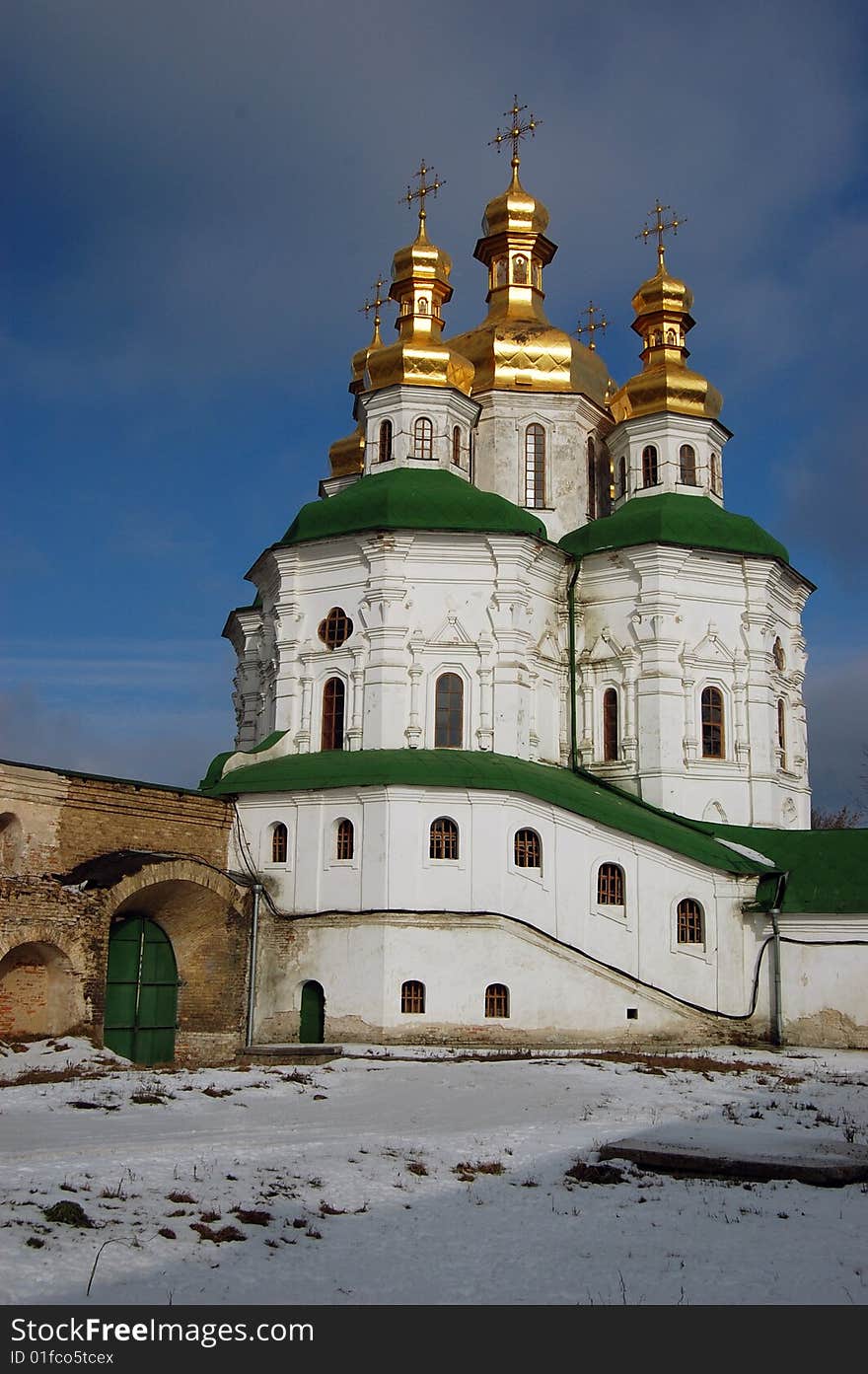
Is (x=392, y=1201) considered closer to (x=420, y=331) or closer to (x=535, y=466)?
(x=535, y=466)

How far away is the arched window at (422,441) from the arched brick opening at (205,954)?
11.8 meters

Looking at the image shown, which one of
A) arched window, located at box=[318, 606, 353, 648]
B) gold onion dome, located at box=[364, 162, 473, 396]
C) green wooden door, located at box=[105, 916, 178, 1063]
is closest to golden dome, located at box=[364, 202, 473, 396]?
gold onion dome, located at box=[364, 162, 473, 396]

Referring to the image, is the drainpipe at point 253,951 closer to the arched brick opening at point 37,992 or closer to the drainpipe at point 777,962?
the arched brick opening at point 37,992

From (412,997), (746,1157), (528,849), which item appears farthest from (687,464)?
(746,1157)

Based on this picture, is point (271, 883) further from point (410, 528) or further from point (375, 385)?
point (375, 385)

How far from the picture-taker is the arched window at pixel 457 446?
30.4 metres

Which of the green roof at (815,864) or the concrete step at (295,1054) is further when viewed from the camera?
the green roof at (815,864)

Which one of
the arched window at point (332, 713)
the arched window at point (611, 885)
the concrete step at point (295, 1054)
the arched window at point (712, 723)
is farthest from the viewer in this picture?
the arched window at point (712, 723)

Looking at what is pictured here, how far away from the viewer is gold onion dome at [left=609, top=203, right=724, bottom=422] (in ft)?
103

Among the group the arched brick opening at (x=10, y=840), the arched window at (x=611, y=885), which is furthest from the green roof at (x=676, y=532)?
the arched brick opening at (x=10, y=840)

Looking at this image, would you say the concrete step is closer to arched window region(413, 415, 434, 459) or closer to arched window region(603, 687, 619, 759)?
arched window region(603, 687, 619, 759)

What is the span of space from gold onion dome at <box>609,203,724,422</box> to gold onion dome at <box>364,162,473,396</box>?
3928 millimetres

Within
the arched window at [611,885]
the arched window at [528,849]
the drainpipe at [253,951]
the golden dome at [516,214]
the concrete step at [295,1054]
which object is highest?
the golden dome at [516,214]
